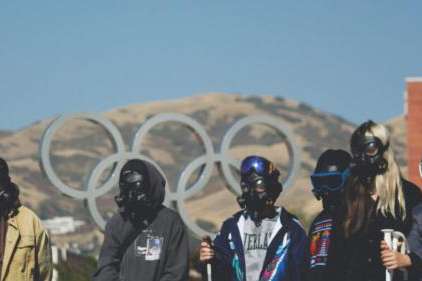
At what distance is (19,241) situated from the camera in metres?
8.98

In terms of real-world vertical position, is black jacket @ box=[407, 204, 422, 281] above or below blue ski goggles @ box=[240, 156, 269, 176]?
below

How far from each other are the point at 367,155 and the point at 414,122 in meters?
31.8

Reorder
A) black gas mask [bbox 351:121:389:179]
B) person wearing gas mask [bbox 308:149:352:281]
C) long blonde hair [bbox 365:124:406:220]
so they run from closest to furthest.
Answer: long blonde hair [bbox 365:124:406:220] → black gas mask [bbox 351:121:389:179] → person wearing gas mask [bbox 308:149:352:281]

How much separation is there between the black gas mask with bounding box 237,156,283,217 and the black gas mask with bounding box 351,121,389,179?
0.72 metres

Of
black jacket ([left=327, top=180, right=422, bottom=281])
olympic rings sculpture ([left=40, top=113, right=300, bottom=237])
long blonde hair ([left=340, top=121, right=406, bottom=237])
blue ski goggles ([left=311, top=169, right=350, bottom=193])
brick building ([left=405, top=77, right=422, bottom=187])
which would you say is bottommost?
black jacket ([left=327, top=180, right=422, bottom=281])

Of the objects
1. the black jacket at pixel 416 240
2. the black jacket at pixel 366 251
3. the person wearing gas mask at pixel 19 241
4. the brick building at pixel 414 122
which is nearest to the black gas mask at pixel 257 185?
the black jacket at pixel 366 251

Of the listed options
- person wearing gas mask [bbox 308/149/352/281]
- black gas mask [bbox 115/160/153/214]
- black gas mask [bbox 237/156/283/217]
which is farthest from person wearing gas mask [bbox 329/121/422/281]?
black gas mask [bbox 115/160/153/214]

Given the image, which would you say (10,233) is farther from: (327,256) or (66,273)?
(66,273)

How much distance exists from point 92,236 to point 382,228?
189349mm

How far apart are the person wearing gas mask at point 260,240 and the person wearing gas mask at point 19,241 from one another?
134 cm

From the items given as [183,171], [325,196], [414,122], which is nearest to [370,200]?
[325,196]

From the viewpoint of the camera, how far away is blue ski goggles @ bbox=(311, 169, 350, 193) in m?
8.51

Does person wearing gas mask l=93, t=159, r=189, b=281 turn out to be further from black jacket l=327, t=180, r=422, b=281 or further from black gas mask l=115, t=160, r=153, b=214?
black jacket l=327, t=180, r=422, b=281

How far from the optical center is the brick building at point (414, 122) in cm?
3850
